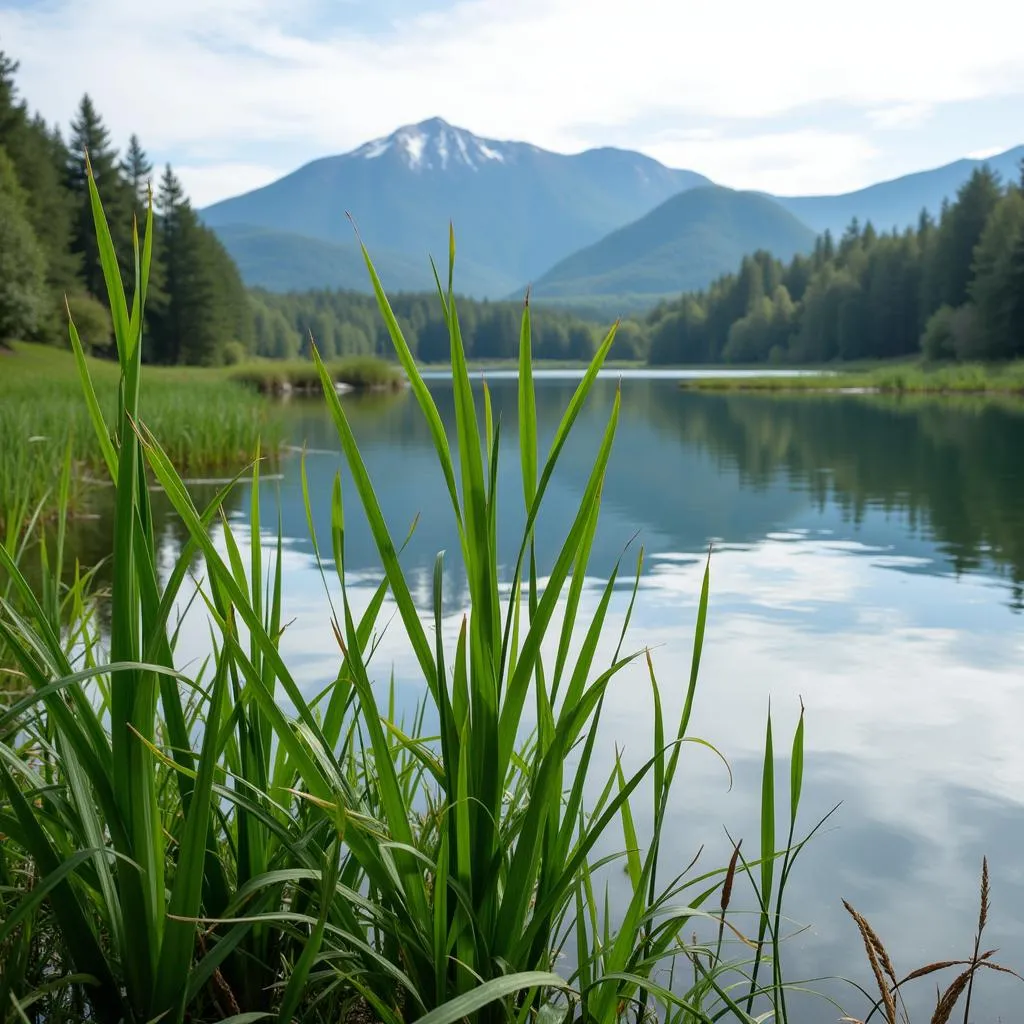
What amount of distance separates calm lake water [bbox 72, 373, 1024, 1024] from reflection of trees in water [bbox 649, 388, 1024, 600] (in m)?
0.08

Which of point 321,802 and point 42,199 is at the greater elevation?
point 42,199

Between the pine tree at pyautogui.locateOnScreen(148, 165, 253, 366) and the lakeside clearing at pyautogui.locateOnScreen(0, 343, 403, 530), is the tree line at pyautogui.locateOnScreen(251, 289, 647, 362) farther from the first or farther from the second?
the lakeside clearing at pyautogui.locateOnScreen(0, 343, 403, 530)

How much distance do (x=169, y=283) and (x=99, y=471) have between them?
1647 inches

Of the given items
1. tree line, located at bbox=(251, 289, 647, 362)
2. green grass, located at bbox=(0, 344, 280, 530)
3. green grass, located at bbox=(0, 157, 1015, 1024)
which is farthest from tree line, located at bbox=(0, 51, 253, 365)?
tree line, located at bbox=(251, 289, 647, 362)

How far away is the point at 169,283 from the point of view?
5091 centimetres

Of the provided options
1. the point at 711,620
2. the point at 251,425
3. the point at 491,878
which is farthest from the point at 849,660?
the point at 251,425

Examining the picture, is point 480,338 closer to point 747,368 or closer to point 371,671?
point 747,368

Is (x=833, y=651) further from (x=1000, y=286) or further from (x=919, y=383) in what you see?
(x=1000, y=286)

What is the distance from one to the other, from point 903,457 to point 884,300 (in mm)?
54736

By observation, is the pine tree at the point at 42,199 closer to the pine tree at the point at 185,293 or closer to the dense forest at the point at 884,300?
the pine tree at the point at 185,293

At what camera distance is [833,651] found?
5.55 meters

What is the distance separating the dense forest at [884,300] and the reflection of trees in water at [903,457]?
17.8m

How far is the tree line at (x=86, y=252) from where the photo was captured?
33156mm

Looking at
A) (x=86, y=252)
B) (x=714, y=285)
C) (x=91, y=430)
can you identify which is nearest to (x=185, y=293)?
(x=86, y=252)
